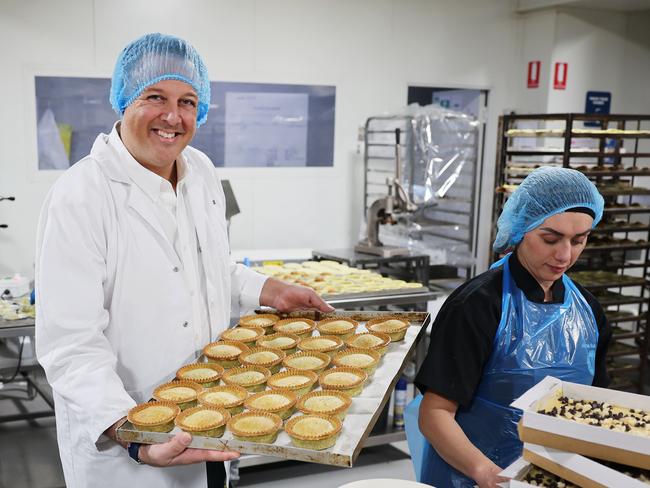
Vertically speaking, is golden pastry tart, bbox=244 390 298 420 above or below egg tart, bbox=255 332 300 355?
below

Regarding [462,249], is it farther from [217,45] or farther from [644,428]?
[644,428]

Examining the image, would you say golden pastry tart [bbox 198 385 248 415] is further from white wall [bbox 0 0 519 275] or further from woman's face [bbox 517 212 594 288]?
white wall [bbox 0 0 519 275]

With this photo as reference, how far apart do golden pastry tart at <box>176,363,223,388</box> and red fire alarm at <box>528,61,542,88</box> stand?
5.58m

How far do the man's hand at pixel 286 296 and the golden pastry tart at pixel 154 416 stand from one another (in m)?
0.72

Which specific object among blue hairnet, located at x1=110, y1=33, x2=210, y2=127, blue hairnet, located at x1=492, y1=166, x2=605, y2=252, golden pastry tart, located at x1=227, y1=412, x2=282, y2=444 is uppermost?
blue hairnet, located at x1=110, y1=33, x2=210, y2=127

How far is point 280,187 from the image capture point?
571cm

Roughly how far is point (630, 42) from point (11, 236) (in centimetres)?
609

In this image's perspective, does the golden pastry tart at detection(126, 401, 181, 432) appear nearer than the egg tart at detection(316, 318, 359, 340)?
Yes

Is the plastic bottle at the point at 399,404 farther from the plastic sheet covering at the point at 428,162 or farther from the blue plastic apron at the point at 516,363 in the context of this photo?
the plastic sheet covering at the point at 428,162

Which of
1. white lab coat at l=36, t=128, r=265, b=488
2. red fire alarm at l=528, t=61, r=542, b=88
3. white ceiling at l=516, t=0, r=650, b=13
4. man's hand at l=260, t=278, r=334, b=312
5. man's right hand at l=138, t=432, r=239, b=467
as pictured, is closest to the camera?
man's right hand at l=138, t=432, r=239, b=467

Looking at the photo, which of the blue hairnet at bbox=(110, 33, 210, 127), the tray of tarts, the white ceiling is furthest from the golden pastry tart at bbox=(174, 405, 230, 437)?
the white ceiling

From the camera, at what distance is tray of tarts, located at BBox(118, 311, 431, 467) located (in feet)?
4.57

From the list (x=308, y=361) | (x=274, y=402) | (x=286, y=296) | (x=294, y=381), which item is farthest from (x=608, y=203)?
(x=274, y=402)

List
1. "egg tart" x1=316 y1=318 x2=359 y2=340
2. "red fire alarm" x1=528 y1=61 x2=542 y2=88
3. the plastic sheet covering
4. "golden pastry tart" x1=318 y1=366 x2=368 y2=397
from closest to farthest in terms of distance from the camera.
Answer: "golden pastry tart" x1=318 y1=366 x2=368 y2=397 → "egg tart" x1=316 y1=318 x2=359 y2=340 → the plastic sheet covering → "red fire alarm" x1=528 y1=61 x2=542 y2=88
